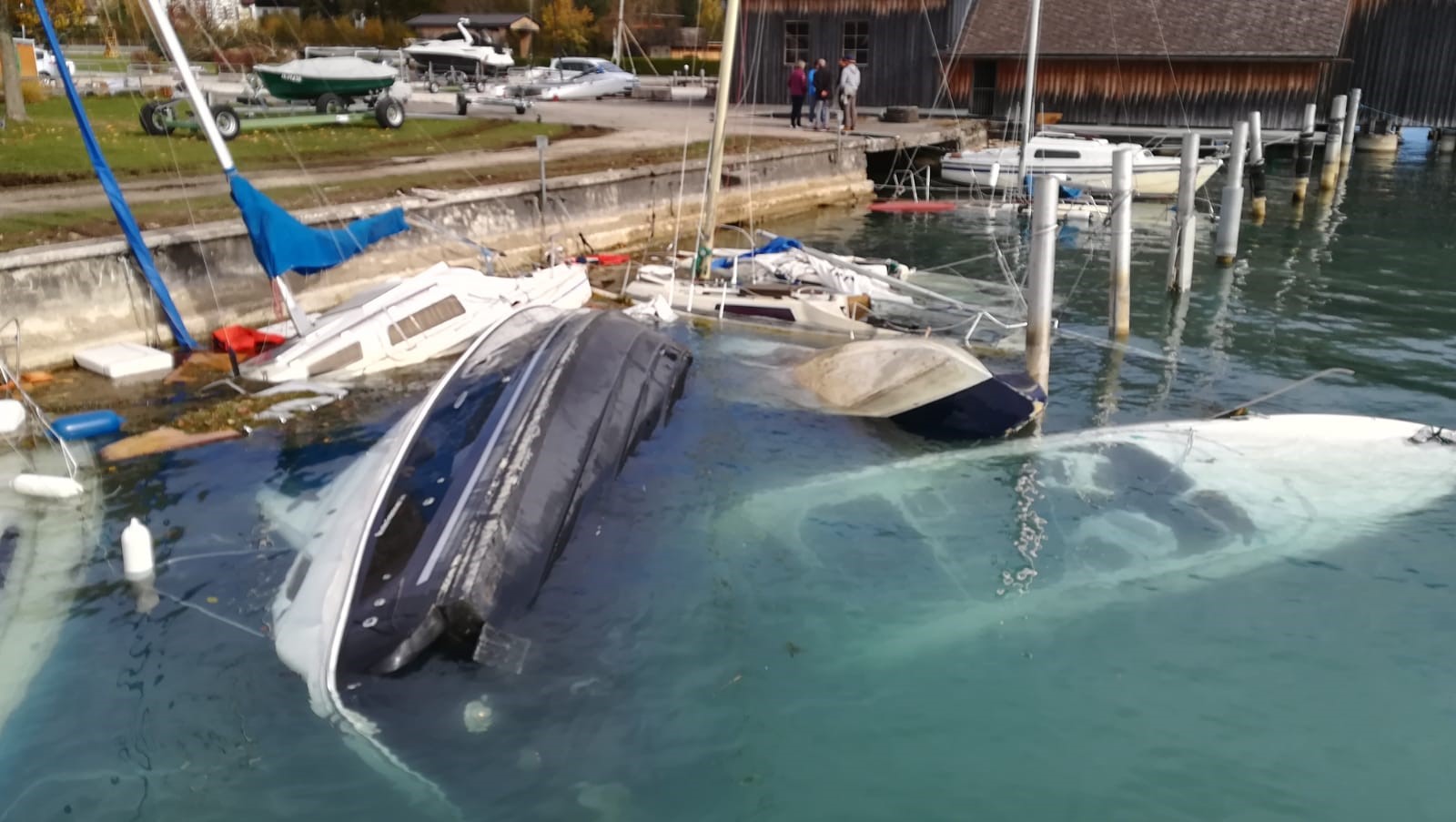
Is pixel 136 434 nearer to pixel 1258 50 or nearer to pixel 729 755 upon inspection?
pixel 729 755

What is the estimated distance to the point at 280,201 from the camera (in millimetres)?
19547

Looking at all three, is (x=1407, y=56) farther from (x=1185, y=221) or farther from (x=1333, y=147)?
(x=1185, y=221)

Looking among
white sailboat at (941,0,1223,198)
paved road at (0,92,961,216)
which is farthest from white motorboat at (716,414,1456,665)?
white sailboat at (941,0,1223,198)

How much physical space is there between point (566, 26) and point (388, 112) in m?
40.6

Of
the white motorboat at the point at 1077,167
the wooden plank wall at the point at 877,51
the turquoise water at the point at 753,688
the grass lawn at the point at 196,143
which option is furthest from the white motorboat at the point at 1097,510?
the wooden plank wall at the point at 877,51

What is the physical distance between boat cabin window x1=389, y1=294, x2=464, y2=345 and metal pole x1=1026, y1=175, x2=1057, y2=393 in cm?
750

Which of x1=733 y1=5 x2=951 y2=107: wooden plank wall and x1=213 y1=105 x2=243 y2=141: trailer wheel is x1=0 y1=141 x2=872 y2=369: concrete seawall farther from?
x1=733 y1=5 x2=951 y2=107: wooden plank wall

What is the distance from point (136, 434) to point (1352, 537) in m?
12.4

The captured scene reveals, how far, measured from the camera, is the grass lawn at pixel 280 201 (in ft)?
54.1

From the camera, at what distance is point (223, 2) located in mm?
27250

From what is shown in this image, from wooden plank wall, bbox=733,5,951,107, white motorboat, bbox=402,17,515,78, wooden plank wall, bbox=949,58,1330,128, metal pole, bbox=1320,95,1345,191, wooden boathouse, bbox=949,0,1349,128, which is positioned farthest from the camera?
white motorboat, bbox=402,17,515,78

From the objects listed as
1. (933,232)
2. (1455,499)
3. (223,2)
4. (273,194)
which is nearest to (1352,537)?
(1455,499)

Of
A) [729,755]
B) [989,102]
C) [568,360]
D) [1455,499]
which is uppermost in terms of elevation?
[989,102]

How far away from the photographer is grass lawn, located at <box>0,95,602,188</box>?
22.1 metres
